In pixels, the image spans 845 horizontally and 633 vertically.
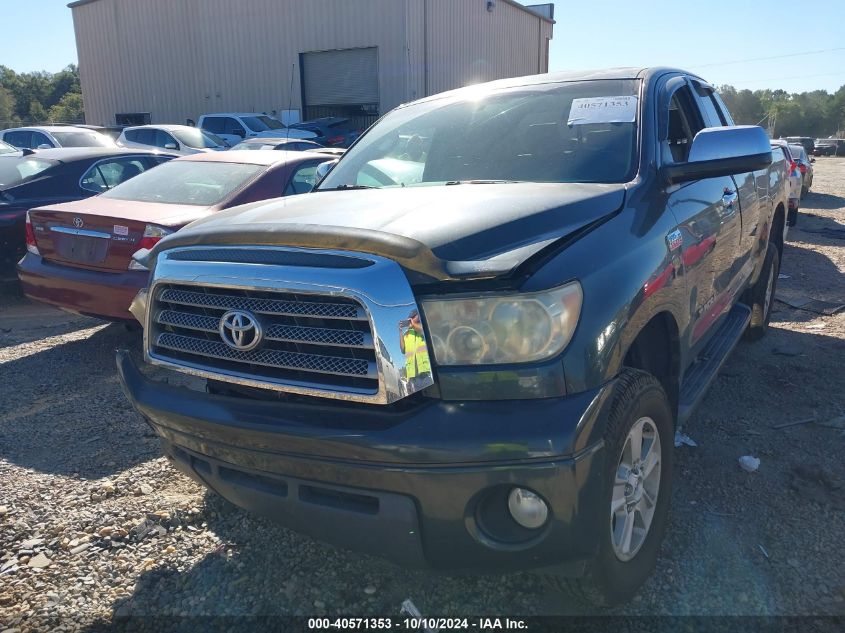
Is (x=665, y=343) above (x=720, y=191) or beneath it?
beneath

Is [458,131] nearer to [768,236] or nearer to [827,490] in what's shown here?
[827,490]

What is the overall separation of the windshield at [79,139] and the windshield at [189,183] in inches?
Result: 375

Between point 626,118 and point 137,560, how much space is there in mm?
2803

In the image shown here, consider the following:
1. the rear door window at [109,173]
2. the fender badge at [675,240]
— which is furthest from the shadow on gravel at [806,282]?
the rear door window at [109,173]

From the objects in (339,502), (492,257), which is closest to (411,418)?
(339,502)

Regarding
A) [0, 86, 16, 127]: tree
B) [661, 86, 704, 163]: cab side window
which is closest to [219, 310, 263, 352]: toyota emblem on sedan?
[661, 86, 704, 163]: cab side window

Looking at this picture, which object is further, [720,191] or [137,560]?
[720,191]

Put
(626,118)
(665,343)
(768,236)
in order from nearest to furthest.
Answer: (665,343)
(626,118)
(768,236)

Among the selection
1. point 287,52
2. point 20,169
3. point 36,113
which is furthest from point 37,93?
point 20,169

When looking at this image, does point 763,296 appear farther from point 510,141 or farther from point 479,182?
point 479,182

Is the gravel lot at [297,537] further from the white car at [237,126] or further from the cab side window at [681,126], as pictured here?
the white car at [237,126]

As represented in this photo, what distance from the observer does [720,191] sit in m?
3.45

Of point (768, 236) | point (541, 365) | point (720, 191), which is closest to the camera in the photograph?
point (541, 365)

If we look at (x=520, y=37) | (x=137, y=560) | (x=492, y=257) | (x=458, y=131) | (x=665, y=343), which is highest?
(x=520, y=37)
